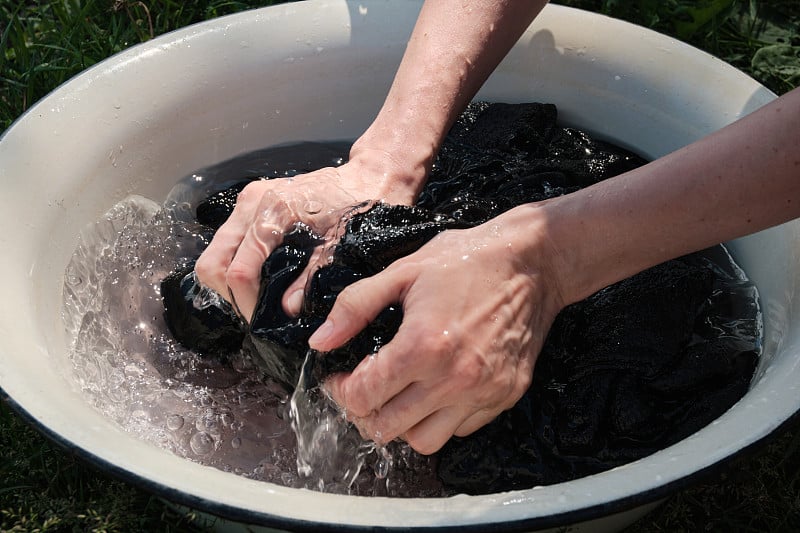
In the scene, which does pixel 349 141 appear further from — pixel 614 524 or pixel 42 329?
pixel 614 524

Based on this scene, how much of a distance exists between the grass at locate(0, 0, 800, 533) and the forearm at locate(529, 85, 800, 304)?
51 cm

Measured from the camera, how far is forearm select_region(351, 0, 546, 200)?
1.78m

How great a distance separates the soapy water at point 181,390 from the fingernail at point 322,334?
6.6 inches

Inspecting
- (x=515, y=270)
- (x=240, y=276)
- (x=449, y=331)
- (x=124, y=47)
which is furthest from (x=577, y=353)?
(x=124, y=47)

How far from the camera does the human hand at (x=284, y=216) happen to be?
5.05 feet

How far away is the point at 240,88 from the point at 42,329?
84 cm

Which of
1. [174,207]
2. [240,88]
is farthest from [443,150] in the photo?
[174,207]

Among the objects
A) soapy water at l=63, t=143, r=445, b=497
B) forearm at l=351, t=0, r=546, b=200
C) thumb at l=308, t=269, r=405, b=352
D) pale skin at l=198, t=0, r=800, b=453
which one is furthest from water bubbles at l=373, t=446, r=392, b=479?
forearm at l=351, t=0, r=546, b=200

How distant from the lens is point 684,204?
133 centimetres

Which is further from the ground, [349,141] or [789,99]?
[789,99]

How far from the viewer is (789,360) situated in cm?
144

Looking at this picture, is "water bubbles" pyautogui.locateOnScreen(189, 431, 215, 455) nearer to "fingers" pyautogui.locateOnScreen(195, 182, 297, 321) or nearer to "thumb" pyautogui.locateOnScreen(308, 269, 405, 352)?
"fingers" pyautogui.locateOnScreen(195, 182, 297, 321)

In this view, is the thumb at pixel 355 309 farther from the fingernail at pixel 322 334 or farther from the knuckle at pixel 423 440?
the knuckle at pixel 423 440

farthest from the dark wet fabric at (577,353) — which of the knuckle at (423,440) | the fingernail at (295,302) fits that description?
the knuckle at (423,440)
